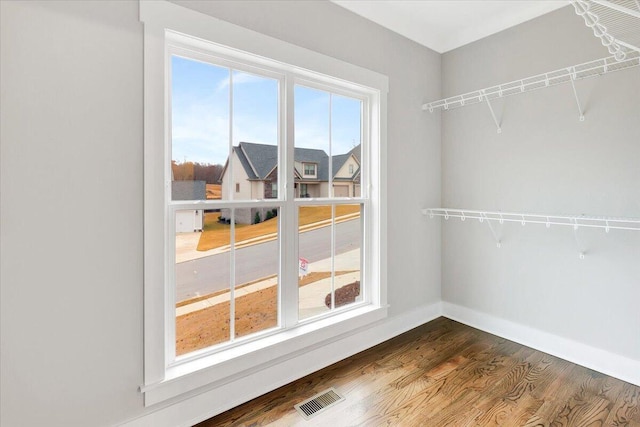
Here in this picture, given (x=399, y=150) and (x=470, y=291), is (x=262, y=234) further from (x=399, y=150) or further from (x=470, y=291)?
(x=470, y=291)

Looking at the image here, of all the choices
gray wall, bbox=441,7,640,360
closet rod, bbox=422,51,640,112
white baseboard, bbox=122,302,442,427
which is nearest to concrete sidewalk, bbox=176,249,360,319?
white baseboard, bbox=122,302,442,427

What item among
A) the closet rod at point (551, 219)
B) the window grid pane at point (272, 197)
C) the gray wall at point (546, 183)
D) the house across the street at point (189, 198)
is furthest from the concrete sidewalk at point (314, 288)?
the gray wall at point (546, 183)

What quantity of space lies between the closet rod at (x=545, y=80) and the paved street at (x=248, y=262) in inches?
55.4

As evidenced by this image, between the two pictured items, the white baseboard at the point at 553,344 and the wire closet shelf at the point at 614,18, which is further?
the white baseboard at the point at 553,344

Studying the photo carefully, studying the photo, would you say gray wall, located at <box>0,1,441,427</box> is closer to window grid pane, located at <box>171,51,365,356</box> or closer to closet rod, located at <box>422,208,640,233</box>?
window grid pane, located at <box>171,51,365,356</box>

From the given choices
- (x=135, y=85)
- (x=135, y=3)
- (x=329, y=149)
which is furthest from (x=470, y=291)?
(x=135, y=3)

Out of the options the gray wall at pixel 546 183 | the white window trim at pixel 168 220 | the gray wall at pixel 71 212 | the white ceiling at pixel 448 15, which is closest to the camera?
the gray wall at pixel 71 212

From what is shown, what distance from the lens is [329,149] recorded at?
233 centimetres

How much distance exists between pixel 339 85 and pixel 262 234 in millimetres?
1229

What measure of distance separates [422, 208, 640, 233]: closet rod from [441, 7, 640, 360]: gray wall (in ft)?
0.20

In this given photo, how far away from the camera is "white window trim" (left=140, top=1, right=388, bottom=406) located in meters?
1.52

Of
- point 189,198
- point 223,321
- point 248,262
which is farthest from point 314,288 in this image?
point 189,198

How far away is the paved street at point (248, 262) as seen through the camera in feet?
5.72

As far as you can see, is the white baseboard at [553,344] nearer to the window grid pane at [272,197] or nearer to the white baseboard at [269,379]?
the white baseboard at [269,379]
